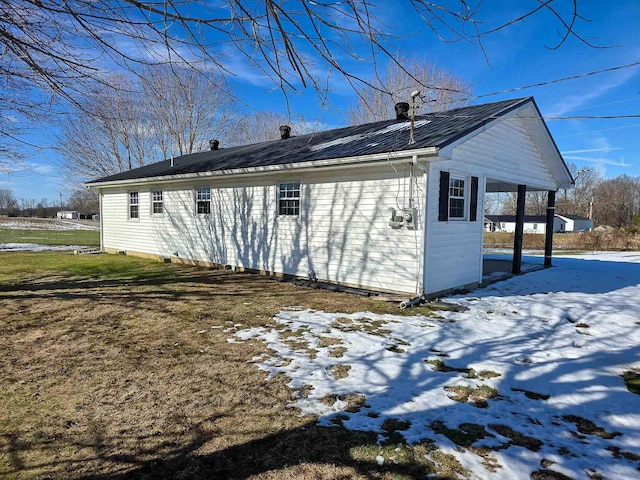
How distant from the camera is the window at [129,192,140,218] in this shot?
14297 mm

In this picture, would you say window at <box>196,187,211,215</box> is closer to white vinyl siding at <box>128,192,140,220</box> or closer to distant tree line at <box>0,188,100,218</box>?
white vinyl siding at <box>128,192,140,220</box>

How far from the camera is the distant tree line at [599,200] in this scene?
61406mm

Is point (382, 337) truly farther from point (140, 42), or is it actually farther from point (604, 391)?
point (140, 42)

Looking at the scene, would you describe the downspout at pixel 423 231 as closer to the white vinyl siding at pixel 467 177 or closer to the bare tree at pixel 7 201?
the white vinyl siding at pixel 467 177

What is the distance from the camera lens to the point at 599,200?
2458 inches

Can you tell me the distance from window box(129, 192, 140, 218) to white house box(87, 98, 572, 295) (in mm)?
2432

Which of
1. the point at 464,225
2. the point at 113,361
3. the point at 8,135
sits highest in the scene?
Answer: the point at 8,135

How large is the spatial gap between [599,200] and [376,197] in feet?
231

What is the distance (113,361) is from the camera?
423 cm

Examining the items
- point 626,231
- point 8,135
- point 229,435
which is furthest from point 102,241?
point 626,231

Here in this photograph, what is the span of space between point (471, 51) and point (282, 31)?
1.35m

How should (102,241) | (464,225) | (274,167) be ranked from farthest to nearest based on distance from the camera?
(102,241), (274,167), (464,225)

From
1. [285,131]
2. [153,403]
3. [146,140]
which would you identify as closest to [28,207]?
[146,140]

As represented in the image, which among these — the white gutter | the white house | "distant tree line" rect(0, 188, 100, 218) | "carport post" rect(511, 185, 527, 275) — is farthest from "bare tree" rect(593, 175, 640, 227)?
"distant tree line" rect(0, 188, 100, 218)
